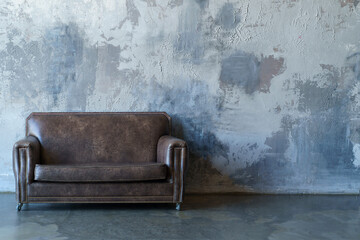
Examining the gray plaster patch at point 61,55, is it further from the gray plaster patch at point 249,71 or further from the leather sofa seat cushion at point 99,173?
the gray plaster patch at point 249,71

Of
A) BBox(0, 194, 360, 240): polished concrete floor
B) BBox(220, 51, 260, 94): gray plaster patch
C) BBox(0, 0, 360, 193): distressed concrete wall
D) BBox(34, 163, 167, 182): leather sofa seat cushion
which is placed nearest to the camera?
BBox(0, 194, 360, 240): polished concrete floor

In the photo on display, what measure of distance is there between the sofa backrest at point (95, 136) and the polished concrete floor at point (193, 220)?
512 mm

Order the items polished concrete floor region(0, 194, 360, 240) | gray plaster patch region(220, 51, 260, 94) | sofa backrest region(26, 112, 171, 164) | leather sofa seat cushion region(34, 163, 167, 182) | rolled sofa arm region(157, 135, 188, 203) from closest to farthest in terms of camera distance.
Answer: polished concrete floor region(0, 194, 360, 240)
leather sofa seat cushion region(34, 163, 167, 182)
rolled sofa arm region(157, 135, 188, 203)
sofa backrest region(26, 112, 171, 164)
gray plaster patch region(220, 51, 260, 94)

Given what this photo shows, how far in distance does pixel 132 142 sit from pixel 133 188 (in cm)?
69

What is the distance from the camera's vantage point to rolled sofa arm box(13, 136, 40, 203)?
3.56 m

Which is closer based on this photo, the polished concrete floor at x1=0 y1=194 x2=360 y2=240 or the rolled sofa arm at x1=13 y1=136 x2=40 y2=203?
the polished concrete floor at x1=0 y1=194 x2=360 y2=240

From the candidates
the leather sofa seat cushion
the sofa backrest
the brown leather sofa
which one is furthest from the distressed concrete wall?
the leather sofa seat cushion

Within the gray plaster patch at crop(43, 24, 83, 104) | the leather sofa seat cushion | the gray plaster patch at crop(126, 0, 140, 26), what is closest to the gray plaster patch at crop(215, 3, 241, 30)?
the gray plaster patch at crop(126, 0, 140, 26)

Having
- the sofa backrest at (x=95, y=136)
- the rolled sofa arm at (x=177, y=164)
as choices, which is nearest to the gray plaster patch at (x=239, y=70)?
the sofa backrest at (x=95, y=136)

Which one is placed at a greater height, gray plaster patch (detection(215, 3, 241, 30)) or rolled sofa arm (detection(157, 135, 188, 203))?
gray plaster patch (detection(215, 3, 241, 30))

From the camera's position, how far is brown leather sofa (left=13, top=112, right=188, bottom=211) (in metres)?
3.57

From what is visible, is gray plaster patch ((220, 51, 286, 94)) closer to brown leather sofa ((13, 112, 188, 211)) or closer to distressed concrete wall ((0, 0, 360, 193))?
distressed concrete wall ((0, 0, 360, 193))

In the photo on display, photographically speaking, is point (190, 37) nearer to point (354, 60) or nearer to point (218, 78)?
point (218, 78)

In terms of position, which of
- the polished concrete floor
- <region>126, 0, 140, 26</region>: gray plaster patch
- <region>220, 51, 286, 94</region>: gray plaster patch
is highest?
<region>126, 0, 140, 26</region>: gray plaster patch
